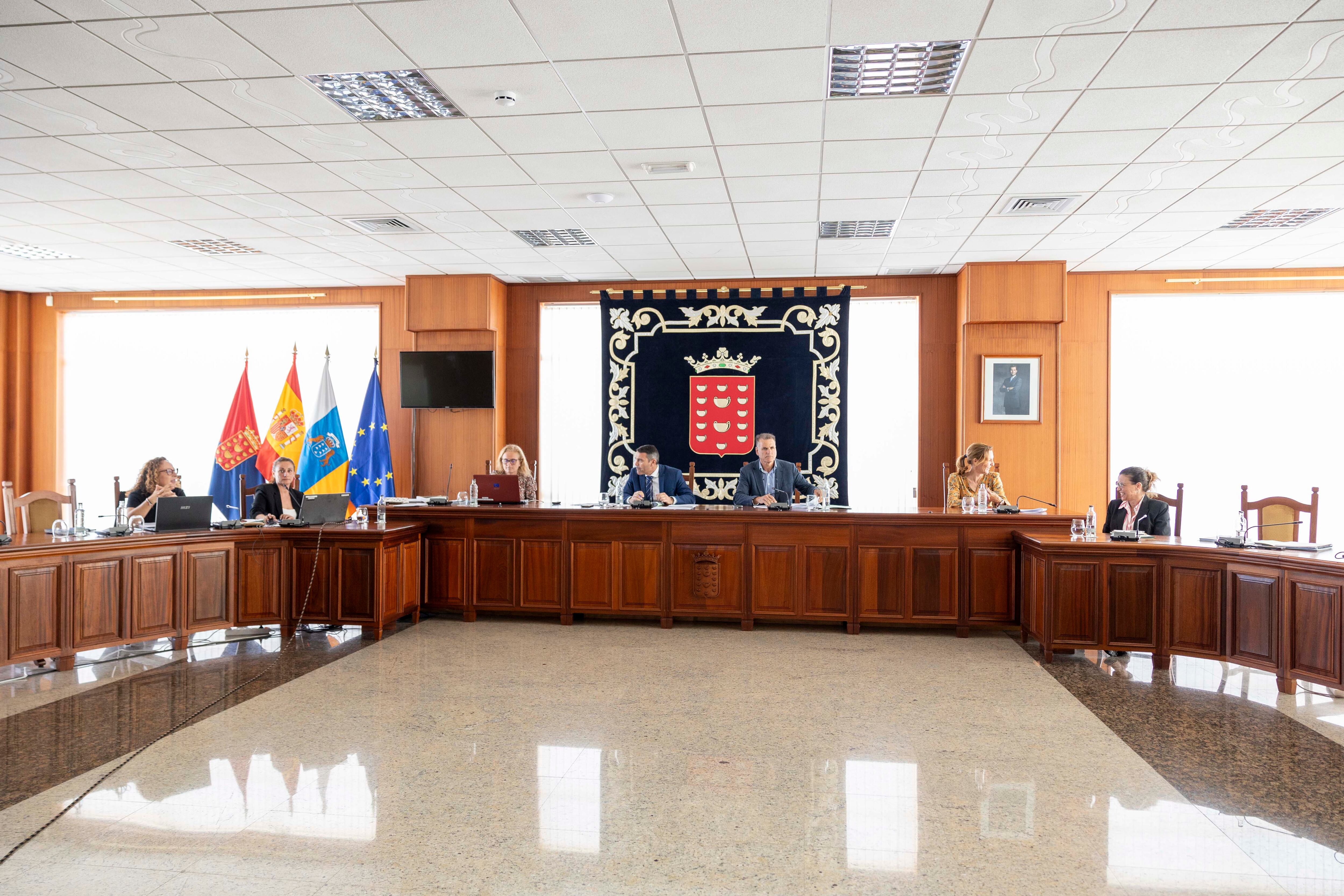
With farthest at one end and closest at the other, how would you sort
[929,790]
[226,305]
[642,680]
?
[226,305] → [642,680] → [929,790]

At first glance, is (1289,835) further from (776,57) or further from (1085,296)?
(1085,296)

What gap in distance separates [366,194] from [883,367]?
18.5ft

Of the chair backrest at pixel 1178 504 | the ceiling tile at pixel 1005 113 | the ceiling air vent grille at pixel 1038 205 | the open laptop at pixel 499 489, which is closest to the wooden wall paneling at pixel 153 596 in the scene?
the open laptop at pixel 499 489

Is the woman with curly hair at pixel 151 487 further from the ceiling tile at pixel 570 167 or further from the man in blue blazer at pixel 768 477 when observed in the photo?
the man in blue blazer at pixel 768 477

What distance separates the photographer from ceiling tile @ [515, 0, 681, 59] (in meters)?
3.48

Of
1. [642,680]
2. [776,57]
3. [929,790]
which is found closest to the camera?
[929,790]

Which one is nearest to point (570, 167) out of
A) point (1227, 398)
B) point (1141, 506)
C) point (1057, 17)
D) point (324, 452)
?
point (1057, 17)

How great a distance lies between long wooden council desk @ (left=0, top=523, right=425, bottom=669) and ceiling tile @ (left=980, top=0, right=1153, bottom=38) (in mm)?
5020

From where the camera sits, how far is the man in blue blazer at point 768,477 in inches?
282

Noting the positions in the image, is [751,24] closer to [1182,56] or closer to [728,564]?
[1182,56]

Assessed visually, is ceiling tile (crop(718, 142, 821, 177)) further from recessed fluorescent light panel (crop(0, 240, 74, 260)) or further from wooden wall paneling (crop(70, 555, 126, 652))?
recessed fluorescent light panel (crop(0, 240, 74, 260))

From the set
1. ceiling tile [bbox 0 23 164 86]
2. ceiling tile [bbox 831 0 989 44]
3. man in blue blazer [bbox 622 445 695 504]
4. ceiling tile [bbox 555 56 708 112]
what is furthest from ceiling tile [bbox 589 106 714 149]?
man in blue blazer [bbox 622 445 695 504]

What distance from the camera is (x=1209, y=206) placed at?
6184 millimetres

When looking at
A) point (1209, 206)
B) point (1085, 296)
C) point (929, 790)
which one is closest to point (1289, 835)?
point (929, 790)
